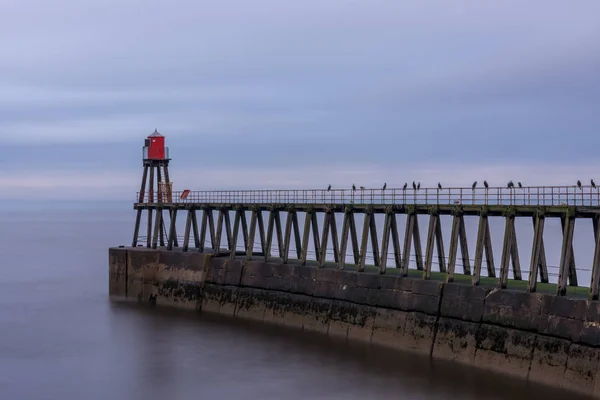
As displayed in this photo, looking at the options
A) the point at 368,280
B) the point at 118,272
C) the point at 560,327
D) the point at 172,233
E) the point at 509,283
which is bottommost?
the point at 118,272

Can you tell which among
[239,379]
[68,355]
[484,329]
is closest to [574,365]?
[484,329]

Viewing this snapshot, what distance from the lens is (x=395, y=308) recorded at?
30.5m

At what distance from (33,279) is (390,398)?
44026 millimetres

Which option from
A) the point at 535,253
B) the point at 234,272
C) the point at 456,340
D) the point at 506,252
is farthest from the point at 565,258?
the point at 234,272

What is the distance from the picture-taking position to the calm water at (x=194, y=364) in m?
26.0

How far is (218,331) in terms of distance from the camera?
35688 millimetres

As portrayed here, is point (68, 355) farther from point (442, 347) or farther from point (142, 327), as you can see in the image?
point (442, 347)

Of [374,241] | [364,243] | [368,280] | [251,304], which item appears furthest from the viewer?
[251,304]

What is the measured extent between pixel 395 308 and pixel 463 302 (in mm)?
3444

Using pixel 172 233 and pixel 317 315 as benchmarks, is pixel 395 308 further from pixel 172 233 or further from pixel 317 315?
pixel 172 233

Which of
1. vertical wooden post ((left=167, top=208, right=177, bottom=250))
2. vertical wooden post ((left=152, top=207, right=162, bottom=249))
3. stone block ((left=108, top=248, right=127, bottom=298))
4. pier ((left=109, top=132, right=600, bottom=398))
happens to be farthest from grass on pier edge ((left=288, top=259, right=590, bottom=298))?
stone block ((left=108, top=248, right=127, bottom=298))

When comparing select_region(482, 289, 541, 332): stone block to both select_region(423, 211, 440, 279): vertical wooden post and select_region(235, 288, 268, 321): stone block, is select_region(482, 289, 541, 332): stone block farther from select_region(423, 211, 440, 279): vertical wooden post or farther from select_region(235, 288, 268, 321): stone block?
select_region(235, 288, 268, 321): stone block

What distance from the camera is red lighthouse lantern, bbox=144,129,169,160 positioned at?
4988cm

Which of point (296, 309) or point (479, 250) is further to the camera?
point (296, 309)
